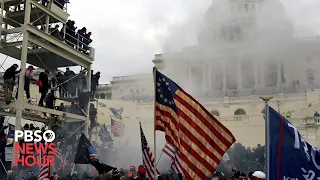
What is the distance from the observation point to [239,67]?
59281 mm

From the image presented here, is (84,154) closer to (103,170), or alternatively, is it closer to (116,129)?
(103,170)

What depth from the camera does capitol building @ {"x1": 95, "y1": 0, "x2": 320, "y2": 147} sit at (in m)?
43.9

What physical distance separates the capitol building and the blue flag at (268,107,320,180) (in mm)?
33778

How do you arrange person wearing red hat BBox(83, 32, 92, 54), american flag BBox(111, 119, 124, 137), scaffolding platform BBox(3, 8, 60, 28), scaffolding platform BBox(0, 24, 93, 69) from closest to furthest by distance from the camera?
scaffolding platform BBox(0, 24, 93, 69), scaffolding platform BBox(3, 8, 60, 28), person wearing red hat BBox(83, 32, 92, 54), american flag BBox(111, 119, 124, 137)

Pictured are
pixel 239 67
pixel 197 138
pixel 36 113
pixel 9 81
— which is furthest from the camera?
pixel 239 67

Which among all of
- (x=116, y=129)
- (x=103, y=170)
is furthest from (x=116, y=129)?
(x=103, y=170)

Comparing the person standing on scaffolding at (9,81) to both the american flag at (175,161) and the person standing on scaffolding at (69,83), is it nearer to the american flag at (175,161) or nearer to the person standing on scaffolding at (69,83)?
the person standing on scaffolding at (69,83)

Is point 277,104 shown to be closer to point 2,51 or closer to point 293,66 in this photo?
point 293,66

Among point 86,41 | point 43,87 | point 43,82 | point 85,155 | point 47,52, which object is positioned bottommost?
point 85,155

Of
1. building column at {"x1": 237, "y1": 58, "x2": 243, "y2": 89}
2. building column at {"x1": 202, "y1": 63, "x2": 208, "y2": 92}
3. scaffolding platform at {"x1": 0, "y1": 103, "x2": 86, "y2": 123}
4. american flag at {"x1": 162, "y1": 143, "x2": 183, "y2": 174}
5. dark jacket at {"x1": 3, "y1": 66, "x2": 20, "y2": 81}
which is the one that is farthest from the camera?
building column at {"x1": 202, "y1": 63, "x2": 208, "y2": 92}

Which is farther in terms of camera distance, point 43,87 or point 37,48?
point 37,48

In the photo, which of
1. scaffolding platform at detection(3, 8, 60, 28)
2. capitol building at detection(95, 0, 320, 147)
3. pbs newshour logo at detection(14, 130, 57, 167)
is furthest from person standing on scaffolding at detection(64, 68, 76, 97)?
capitol building at detection(95, 0, 320, 147)

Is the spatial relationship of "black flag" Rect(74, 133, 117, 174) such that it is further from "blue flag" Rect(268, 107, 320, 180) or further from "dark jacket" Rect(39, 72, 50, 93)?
"dark jacket" Rect(39, 72, 50, 93)

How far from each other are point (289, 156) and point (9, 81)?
400 inches
